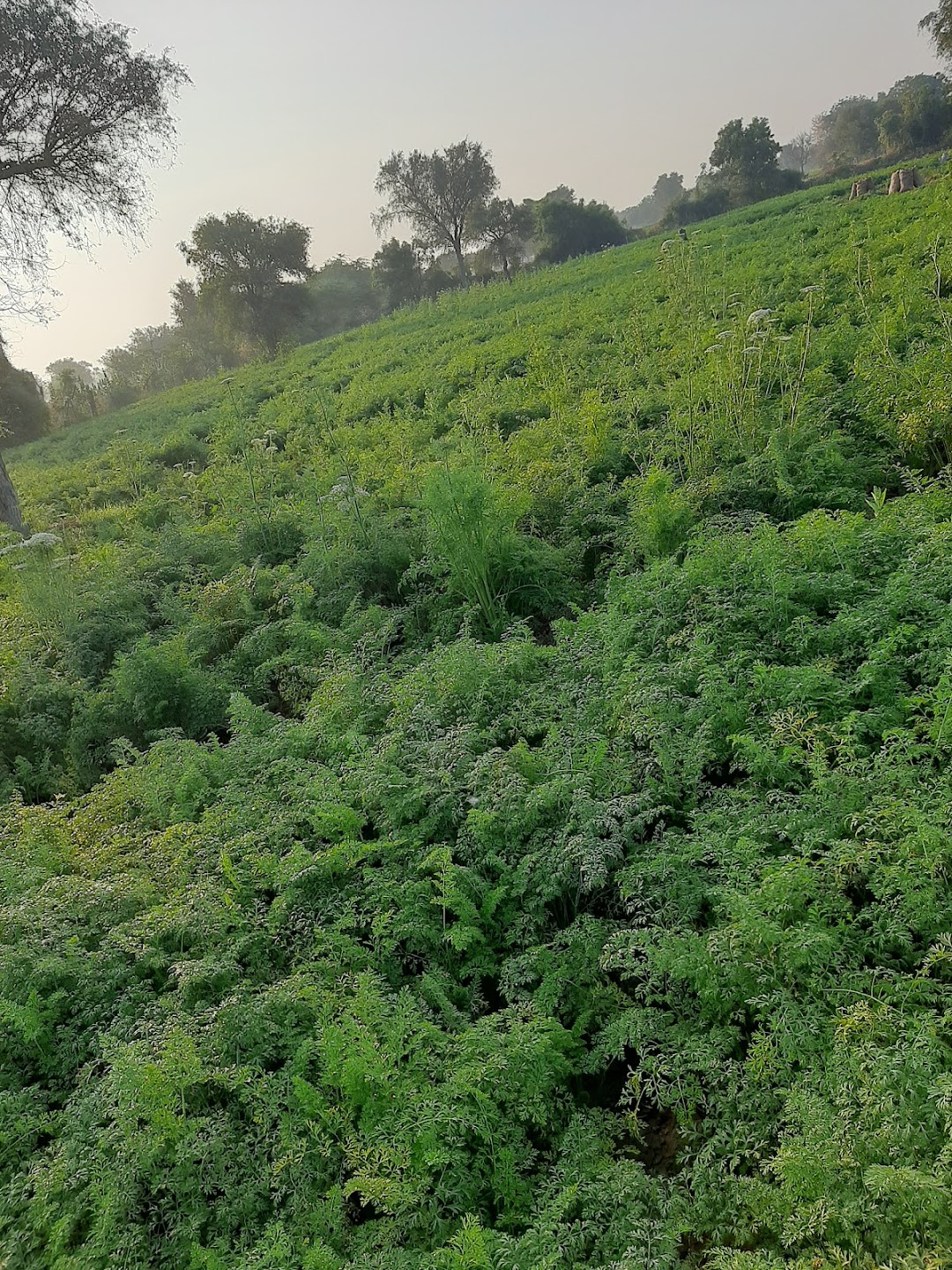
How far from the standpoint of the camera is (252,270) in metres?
36.2

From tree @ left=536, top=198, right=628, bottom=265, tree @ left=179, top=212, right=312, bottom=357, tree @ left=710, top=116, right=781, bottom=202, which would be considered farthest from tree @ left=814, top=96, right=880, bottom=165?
tree @ left=179, top=212, right=312, bottom=357

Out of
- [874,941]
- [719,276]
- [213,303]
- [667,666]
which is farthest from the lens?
[213,303]

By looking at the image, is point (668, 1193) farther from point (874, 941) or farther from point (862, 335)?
point (862, 335)

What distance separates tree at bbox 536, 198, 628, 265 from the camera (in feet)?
146

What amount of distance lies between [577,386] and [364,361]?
9.37 m

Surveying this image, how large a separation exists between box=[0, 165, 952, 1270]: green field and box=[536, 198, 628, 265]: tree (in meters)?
42.7

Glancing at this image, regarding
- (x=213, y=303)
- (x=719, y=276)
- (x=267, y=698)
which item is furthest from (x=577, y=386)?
(x=213, y=303)

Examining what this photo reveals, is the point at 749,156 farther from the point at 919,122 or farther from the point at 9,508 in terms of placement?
the point at 9,508

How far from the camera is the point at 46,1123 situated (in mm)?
2871

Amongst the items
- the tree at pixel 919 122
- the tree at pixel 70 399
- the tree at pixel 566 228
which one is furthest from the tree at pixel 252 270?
the tree at pixel 919 122

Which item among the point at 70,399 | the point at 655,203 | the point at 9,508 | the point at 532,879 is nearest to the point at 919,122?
the point at 70,399

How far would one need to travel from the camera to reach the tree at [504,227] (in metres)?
45.0

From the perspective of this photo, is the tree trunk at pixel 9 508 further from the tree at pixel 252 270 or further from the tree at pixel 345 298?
the tree at pixel 345 298

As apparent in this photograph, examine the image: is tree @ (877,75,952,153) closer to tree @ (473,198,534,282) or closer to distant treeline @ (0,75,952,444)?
distant treeline @ (0,75,952,444)
